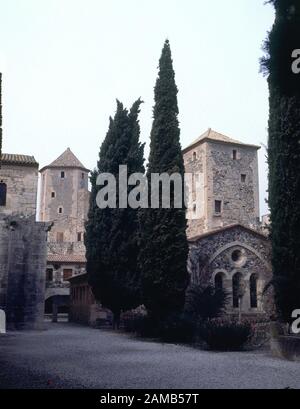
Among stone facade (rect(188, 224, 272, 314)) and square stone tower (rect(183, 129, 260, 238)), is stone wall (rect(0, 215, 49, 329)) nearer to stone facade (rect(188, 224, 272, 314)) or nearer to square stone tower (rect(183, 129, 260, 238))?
stone facade (rect(188, 224, 272, 314))

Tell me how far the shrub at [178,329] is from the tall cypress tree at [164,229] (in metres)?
0.84

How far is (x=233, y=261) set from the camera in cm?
2667

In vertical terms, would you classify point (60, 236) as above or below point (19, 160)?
below

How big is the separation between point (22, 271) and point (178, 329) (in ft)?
29.1

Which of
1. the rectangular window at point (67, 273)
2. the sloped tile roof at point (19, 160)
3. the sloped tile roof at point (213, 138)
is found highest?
the sloped tile roof at point (213, 138)

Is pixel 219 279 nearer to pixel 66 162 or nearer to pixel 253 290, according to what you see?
pixel 253 290

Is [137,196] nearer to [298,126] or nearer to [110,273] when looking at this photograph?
[110,273]

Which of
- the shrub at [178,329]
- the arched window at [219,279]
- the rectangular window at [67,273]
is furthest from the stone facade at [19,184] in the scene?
the rectangular window at [67,273]

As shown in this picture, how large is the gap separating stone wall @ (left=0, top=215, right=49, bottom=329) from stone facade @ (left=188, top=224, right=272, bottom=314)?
27.4 ft

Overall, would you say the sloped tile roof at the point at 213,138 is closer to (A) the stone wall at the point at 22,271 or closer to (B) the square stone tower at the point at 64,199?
(B) the square stone tower at the point at 64,199

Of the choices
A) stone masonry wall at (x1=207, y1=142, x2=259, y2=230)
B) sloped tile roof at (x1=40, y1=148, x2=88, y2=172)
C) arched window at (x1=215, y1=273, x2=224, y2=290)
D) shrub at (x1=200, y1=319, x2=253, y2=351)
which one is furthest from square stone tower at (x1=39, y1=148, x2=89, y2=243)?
shrub at (x1=200, y1=319, x2=253, y2=351)

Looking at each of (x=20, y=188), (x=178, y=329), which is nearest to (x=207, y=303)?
(x=178, y=329)

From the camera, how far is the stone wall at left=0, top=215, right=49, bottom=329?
2128 centimetres

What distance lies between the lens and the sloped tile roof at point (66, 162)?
180 ft
